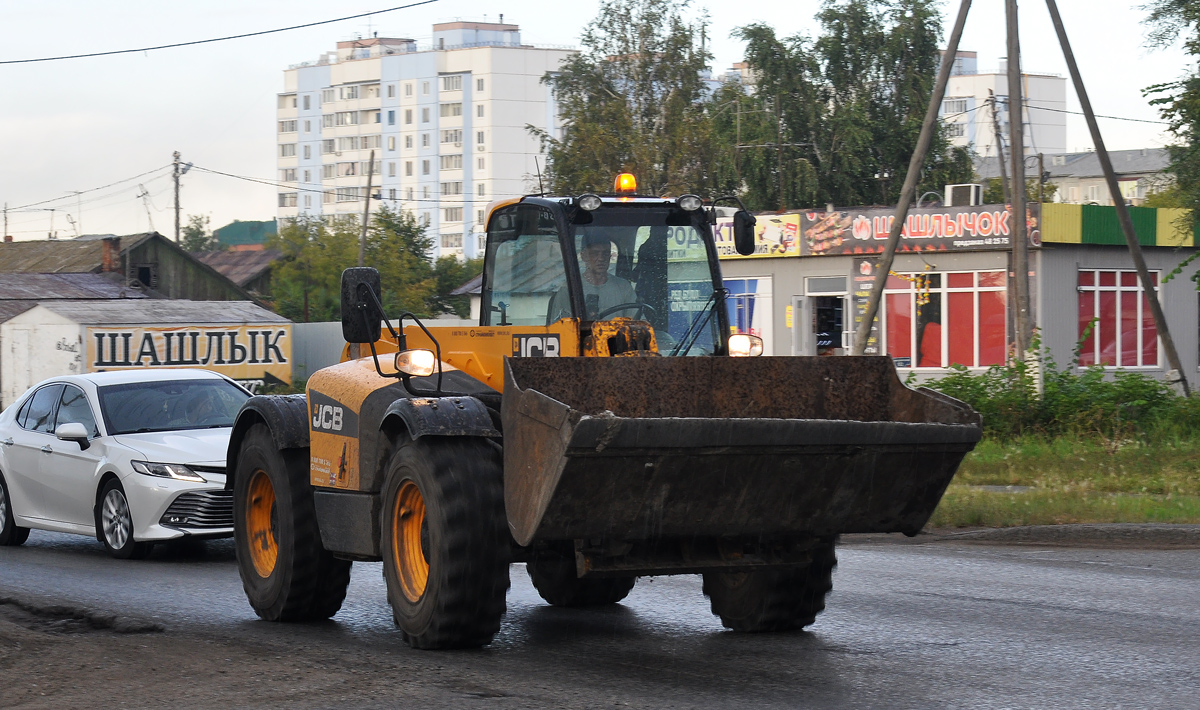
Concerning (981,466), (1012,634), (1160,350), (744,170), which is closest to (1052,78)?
(744,170)

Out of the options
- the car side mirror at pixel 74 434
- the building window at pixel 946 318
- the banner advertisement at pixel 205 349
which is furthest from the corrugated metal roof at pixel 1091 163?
the car side mirror at pixel 74 434

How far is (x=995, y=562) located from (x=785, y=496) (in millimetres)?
4903

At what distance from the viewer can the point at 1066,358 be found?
→ 115 ft

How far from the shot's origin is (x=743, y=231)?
340 inches

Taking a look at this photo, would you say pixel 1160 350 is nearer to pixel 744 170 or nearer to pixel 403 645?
pixel 744 170

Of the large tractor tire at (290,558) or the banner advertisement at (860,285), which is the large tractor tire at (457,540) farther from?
the banner advertisement at (860,285)

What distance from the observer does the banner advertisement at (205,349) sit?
1403 inches

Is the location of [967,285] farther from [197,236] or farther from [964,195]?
[197,236]

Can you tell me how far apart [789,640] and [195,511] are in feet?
19.0

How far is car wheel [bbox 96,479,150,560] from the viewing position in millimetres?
11961

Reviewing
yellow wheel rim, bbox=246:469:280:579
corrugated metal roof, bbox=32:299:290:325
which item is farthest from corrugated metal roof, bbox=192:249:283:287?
yellow wheel rim, bbox=246:469:280:579

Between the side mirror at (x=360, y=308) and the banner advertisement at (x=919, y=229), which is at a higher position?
the banner advertisement at (x=919, y=229)

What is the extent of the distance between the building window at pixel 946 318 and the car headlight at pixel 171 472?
84.9 feet

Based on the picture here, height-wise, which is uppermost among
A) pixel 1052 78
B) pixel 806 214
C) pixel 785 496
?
pixel 1052 78
